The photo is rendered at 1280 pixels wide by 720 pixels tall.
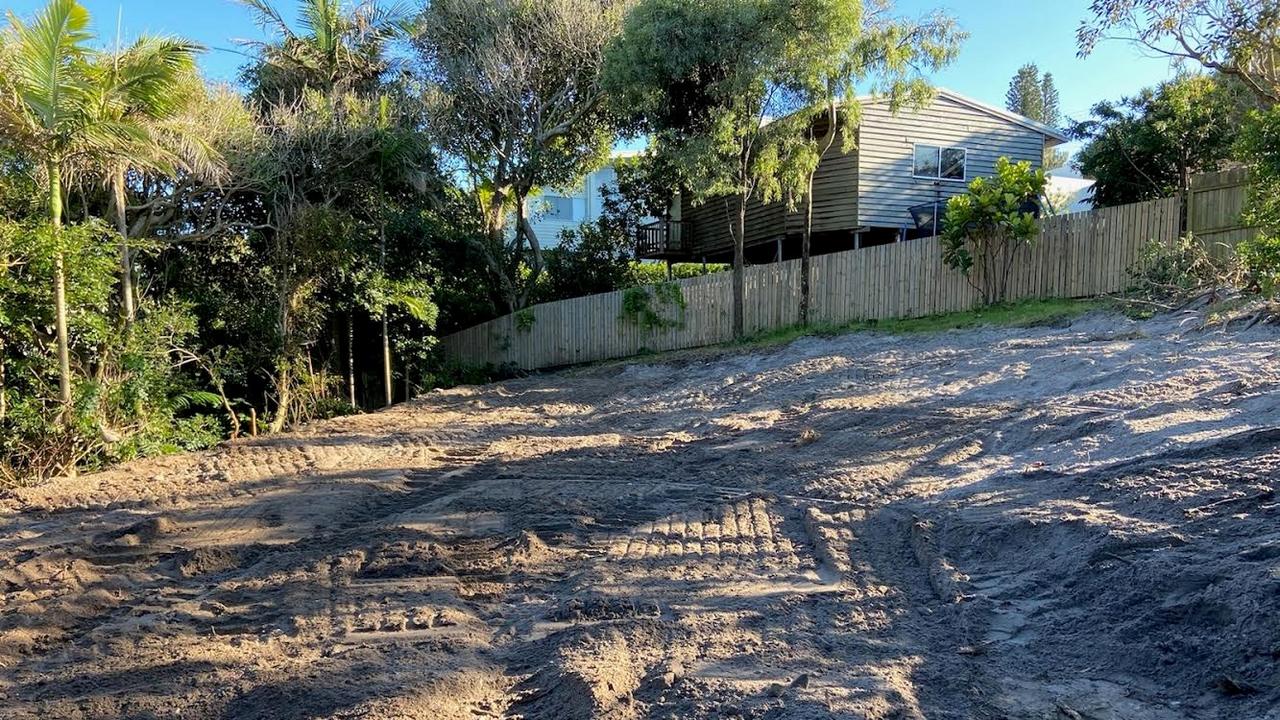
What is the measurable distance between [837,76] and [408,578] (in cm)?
1338

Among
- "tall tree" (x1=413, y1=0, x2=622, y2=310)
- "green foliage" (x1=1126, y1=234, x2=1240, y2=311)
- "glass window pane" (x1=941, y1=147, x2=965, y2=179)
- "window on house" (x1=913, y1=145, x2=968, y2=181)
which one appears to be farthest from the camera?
"glass window pane" (x1=941, y1=147, x2=965, y2=179)

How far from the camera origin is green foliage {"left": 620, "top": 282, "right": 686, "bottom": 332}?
1811cm

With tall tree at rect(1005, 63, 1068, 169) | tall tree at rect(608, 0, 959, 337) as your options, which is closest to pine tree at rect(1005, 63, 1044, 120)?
tall tree at rect(1005, 63, 1068, 169)

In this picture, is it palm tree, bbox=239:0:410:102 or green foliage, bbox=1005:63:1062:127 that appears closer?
palm tree, bbox=239:0:410:102

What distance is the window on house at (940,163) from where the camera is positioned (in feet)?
69.2

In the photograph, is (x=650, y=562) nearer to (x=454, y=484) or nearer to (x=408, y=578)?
(x=408, y=578)

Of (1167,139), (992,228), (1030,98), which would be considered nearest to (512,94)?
(992,228)

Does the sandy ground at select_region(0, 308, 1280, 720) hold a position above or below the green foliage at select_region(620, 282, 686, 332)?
below

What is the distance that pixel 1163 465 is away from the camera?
5293 mm

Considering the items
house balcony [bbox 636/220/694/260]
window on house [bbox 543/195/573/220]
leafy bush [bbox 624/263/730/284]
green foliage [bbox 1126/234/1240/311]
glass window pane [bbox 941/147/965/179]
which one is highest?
window on house [bbox 543/195/573/220]

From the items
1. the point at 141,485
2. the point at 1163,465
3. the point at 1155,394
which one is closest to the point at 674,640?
the point at 1163,465

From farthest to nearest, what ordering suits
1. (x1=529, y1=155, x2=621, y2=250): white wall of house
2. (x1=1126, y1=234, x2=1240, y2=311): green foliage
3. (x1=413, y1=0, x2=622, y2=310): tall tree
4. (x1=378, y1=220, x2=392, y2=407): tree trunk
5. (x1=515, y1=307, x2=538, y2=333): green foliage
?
(x1=529, y1=155, x2=621, y2=250): white wall of house → (x1=515, y1=307, x2=538, y2=333): green foliage → (x1=413, y1=0, x2=622, y2=310): tall tree → (x1=378, y1=220, x2=392, y2=407): tree trunk → (x1=1126, y1=234, x2=1240, y2=311): green foliage

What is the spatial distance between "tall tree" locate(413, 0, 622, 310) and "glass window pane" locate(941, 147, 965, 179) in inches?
358

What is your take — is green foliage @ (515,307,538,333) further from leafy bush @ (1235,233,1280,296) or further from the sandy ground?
leafy bush @ (1235,233,1280,296)
